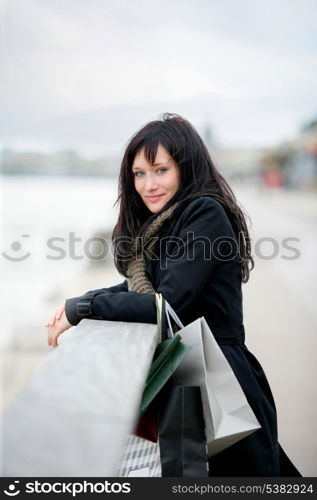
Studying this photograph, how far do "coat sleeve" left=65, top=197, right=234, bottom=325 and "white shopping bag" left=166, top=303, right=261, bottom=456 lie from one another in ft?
0.45

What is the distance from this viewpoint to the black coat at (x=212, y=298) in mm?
1263

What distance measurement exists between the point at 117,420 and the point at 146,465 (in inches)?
13.9

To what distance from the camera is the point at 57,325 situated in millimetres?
1329

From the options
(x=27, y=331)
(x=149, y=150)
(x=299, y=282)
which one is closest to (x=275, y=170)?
(x=299, y=282)

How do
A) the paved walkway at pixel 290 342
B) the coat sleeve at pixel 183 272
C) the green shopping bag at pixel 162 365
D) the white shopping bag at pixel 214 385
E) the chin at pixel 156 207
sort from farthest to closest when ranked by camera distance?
the paved walkway at pixel 290 342
the chin at pixel 156 207
the coat sleeve at pixel 183 272
the white shopping bag at pixel 214 385
the green shopping bag at pixel 162 365

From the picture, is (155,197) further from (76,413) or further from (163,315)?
(76,413)

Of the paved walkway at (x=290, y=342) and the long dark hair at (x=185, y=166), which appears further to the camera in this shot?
the paved walkway at (x=290, y=342)

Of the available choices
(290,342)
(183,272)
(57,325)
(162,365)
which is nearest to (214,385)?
(162,365)

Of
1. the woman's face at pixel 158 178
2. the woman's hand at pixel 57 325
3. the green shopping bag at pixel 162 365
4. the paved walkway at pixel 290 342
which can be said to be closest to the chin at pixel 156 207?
the woman's face at pixel 158 178

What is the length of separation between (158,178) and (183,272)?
1.09ft

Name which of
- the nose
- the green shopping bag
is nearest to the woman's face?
the nose

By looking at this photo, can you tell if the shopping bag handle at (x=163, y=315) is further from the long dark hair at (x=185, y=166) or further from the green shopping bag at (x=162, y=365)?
the long dark hair at (x=185, y=166)

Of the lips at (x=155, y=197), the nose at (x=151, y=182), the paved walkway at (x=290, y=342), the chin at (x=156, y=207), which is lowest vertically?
the paved walkway at (x=290, y=342)

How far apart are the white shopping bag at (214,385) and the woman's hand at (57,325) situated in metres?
0.32
